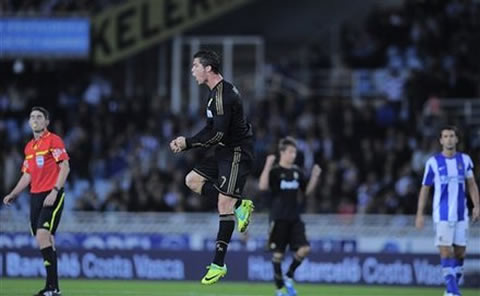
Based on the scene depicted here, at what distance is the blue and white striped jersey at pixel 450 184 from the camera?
15867mm

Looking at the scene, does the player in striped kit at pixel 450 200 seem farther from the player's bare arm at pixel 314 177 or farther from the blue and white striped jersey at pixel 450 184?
the player's bare arm at pixel 314 177

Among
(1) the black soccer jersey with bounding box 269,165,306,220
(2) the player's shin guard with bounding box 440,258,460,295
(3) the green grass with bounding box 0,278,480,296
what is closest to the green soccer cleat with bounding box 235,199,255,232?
(2) the player's shin guard with bounding box 440,258,460,295

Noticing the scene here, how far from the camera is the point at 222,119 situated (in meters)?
13.9

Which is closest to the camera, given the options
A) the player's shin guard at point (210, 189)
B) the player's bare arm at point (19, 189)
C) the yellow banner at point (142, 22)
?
the player's shin guard at point (210, 189)

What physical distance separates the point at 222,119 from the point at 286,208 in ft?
15.2

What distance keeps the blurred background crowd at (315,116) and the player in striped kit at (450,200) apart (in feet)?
28.7

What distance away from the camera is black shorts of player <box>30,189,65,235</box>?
15.4 m

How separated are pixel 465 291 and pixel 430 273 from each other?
5.79ft

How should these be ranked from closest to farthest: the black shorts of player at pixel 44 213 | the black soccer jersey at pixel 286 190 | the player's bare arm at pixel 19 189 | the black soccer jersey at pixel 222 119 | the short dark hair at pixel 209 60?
the black soccer jersey at pixel 222 119 < the short dark hair at pixel 209 60 < the black shorts of player at pixel 44 213 < the player's bare arm at pixel 19 189 < the black soccer jersey at pixel 286 190

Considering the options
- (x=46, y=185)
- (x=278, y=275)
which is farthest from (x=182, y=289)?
(x=46, y=185)

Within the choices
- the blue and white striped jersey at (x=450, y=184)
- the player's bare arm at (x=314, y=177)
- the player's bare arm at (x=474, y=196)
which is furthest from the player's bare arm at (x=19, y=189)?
the player's bare arm at (x=474, y=196)

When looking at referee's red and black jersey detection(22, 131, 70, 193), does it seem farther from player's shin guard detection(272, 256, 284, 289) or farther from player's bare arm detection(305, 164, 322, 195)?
player's bare arm detection(305, 164, 322, 195)

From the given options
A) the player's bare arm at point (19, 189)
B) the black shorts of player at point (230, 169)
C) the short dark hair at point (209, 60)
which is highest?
the short dark hair at point (209, 60)

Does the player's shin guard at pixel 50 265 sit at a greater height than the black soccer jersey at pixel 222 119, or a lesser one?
lesser
